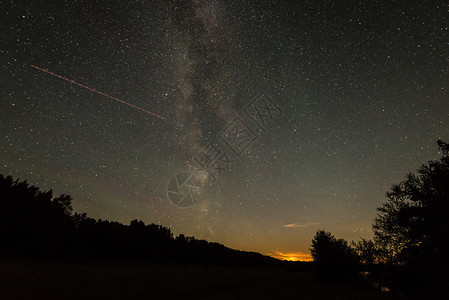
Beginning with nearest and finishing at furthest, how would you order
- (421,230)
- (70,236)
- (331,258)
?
(421,230), (331,258), (70,236)

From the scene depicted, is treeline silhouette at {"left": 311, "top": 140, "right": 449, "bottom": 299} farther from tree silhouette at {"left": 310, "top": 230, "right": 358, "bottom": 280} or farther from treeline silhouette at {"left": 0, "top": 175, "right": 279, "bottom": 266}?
treeline silhouette at {"left": 0, "top": 175, "right": 279, "bottom": 266}

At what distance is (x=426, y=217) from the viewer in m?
13.4

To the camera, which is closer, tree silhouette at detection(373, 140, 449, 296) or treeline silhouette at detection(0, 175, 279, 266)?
tree silhouette at detection(373, 140, 449, 296)

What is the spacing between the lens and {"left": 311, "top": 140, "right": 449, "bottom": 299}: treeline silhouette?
11.4 m

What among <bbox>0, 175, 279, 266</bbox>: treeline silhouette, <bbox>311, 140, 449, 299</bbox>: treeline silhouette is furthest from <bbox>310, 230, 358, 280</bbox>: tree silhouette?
<bbox>0, 175, 279, 266</bbox>: treeline silhouette

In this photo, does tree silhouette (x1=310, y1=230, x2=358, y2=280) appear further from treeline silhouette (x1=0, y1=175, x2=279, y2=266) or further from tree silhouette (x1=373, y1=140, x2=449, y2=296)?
treeline silhouette (x1=0, y1=175, x2=279, y2=266)

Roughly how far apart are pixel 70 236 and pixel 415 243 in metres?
42.0

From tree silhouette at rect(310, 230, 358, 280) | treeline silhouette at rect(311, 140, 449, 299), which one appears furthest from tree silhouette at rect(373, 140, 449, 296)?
tree silhouette at rect(310, 230, 358, 280)

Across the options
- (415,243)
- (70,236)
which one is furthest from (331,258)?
(70,236)

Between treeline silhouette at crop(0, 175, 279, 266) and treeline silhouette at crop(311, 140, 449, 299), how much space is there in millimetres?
36214

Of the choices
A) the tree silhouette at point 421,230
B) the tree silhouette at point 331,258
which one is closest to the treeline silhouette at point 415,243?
the tree silhouette at point 421,230

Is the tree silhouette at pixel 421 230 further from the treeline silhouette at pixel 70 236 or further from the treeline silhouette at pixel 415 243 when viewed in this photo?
the treeline silhouette at pixel 70 236

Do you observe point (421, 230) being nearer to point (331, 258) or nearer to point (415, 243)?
point (415, 243)

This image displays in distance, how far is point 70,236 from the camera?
35844mm
